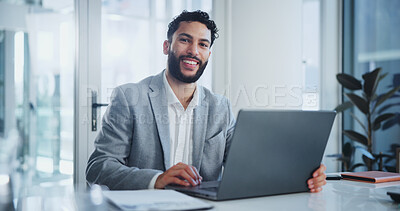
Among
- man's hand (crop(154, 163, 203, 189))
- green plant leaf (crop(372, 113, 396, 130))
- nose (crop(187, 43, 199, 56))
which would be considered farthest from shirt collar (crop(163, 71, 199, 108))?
green plant leaf (crop(372, 113, 396, 130))

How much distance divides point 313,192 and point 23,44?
7.28ft

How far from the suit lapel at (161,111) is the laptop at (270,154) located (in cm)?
55

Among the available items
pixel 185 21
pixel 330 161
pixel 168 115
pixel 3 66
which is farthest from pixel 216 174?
pixel 330 161

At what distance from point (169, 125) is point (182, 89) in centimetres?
30

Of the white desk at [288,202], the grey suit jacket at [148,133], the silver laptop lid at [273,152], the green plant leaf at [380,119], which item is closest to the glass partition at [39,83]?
the grey suit jacket at [148,133]

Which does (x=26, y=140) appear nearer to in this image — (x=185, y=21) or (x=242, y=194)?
(x=185, y=21)

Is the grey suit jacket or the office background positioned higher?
the office background

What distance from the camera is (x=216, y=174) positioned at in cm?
193

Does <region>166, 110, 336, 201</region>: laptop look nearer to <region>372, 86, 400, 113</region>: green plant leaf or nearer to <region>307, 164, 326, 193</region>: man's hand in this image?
<region>307, 164, 326, 193</region>: man's hand

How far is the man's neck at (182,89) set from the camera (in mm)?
2115

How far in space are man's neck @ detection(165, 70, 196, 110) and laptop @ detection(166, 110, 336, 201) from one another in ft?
2.86

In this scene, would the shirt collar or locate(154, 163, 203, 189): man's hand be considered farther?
the shirt collar

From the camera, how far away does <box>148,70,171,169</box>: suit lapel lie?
1.84 meters

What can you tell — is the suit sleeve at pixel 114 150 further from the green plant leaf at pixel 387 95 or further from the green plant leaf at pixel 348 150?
the green plant leaf at pixel 348 150
